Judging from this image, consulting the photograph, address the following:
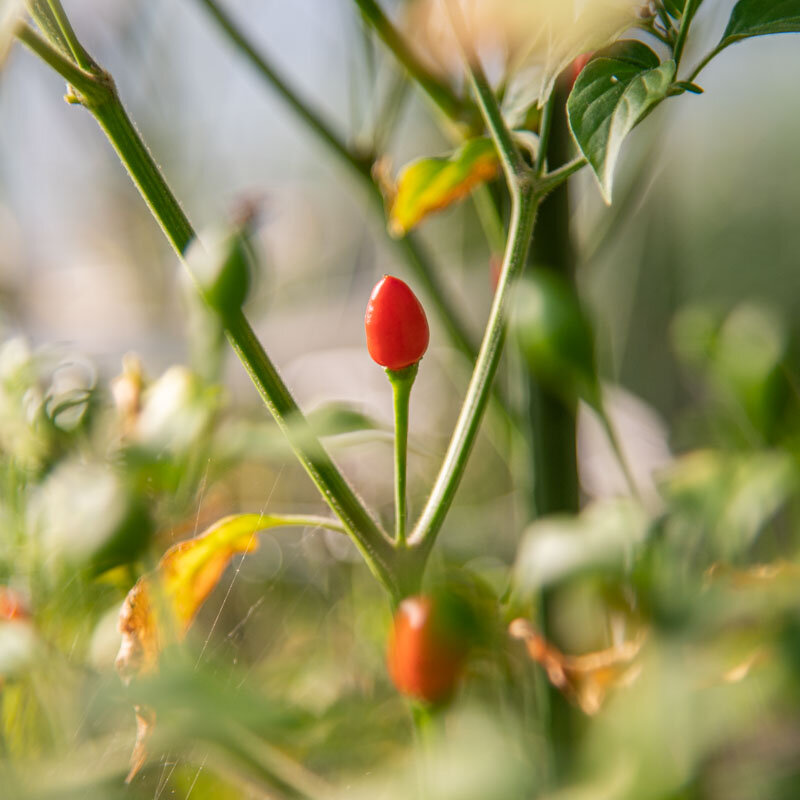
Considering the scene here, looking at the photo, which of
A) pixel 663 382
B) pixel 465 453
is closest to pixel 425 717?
pixel 465 453

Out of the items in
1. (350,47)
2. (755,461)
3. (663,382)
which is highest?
(350,47)

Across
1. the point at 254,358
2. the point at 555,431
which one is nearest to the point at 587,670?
the point at 555,431

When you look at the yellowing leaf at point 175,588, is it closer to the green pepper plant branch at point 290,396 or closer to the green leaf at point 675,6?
the green pepper plant branch at point 290,396

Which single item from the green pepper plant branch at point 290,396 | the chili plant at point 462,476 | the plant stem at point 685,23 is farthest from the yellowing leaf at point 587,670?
the plant stem at point 685,23

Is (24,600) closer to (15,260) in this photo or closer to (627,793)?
(627,793)

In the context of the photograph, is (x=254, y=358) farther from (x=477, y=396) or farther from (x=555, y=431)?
(x=555, y=431)

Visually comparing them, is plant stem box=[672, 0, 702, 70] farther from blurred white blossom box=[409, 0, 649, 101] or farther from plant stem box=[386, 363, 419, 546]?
plant stem box=[386, 363, 419, 546]

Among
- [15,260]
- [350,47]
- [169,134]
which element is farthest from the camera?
[15,260]
